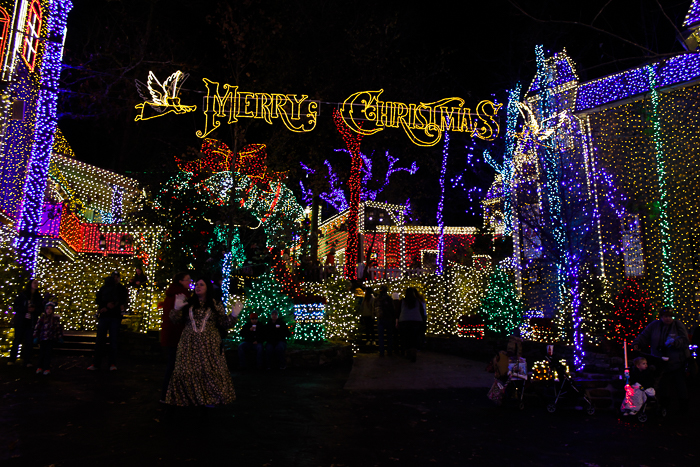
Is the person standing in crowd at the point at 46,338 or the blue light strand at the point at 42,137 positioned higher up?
the blue light strand at the point at 42,137

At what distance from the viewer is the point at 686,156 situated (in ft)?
43.1

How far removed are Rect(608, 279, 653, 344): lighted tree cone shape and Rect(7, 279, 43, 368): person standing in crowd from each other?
513 inches

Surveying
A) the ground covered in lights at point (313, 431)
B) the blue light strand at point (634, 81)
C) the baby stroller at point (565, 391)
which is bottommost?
the ground covered in lights at point (313, 431)

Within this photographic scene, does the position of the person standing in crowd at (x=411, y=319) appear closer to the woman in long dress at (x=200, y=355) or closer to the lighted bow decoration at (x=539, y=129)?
the lighted bow decoration at (x=539, y=129)

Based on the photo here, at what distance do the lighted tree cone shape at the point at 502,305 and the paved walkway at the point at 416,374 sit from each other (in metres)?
3.00

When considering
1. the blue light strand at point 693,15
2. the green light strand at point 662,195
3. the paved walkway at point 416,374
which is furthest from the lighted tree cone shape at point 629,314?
the blue light strand at point 693,15

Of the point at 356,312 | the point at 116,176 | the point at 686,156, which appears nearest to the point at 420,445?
the point at 356,312

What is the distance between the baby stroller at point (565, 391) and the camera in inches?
290

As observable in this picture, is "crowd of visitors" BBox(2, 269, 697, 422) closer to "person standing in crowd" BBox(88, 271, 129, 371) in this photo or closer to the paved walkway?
"person standing in crowd" BBox(88, 271, 129, 371)

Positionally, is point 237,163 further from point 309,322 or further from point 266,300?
point 309,322

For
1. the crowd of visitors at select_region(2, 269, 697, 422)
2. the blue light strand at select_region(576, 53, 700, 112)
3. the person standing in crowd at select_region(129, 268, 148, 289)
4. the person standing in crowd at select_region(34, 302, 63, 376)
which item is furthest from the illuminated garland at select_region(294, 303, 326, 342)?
the blue light strand at select_region(576, 53, 700, 112)

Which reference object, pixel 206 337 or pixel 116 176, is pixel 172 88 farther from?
pixel 116 176

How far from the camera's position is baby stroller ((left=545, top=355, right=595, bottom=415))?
7.38 meters

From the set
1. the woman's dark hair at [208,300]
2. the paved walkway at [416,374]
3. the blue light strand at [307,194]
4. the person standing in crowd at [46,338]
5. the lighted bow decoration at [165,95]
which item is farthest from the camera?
the blue light strand at [307,194]
